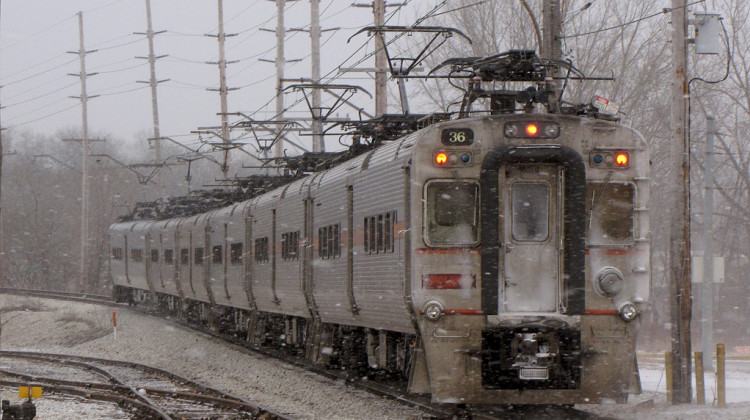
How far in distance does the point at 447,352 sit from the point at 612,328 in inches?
66.5

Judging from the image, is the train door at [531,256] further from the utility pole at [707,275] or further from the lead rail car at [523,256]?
the utility pole at [707,275]

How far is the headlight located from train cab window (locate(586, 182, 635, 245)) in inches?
24.6

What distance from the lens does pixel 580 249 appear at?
10.6 m

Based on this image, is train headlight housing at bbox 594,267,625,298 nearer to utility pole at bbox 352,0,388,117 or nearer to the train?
the train

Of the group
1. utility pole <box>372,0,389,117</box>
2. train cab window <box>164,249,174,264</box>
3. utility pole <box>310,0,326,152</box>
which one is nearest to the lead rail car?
utility pole <box>372,0,389,117</box>

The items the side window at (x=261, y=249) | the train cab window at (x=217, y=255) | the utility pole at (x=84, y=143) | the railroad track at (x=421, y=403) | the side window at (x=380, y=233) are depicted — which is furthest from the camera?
the utility pole at (x=84, y=143)

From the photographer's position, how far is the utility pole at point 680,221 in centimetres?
1326

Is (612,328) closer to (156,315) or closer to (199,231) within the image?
(199,231)

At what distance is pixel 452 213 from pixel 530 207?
0.79 m

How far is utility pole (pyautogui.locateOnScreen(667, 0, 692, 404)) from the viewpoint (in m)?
13.3

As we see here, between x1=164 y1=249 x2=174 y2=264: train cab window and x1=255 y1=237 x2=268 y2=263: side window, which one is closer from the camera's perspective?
x1=255 y1=237 x2=268 y2=263: side window

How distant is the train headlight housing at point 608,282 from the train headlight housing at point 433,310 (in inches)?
63.0

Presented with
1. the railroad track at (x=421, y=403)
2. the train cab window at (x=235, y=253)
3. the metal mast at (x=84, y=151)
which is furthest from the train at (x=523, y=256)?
the metal mast at (x=84, y=151)

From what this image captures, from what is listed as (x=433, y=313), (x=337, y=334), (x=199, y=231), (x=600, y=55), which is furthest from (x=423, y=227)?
(x=600, y=55)
